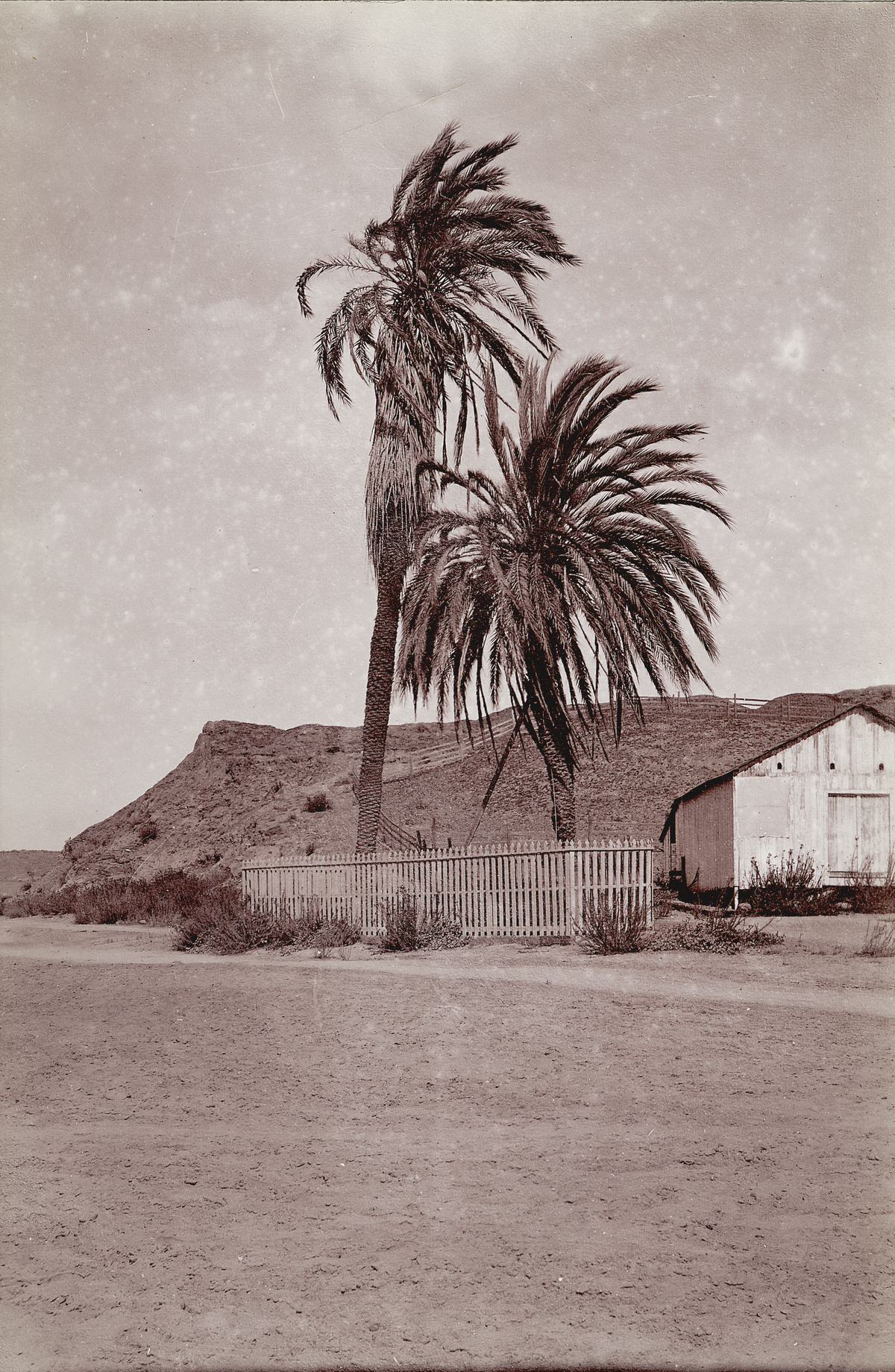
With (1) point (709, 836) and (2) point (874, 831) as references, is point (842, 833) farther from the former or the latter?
(1) point (709, 836)

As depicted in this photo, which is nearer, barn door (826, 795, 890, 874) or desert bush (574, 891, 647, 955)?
desert bush (574, 891, 647, 955)

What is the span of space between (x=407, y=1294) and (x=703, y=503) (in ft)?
46.7

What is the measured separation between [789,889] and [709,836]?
5.06 metres

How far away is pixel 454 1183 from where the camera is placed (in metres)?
5.73

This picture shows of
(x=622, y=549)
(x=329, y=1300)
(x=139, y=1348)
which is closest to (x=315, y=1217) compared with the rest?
(x=329, y=1300)

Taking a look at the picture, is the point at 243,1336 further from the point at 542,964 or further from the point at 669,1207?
the point at 542,964

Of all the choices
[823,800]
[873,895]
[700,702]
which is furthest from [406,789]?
[873,895]

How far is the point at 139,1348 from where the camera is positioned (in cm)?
456

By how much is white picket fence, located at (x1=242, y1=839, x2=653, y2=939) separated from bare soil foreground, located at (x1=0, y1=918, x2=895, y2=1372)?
21.1 ft

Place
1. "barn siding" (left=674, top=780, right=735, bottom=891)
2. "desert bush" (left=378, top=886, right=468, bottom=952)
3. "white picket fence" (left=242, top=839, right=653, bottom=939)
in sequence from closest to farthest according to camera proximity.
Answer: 1. "desert bush" (left=378, top=886, right=468, bottom=952)
2. "white picket fence" (left=242, top=839, right=653, bottom=939)
3. "barn siding" (left=674, top=780, right=735, bottom=891)

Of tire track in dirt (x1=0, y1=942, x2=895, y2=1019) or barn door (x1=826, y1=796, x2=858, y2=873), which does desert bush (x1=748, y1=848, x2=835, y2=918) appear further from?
tire track in dirt (x1=0, y1=942, x2=895, y2=1019)

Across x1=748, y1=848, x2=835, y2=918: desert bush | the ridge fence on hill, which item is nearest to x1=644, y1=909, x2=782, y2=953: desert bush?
x1=748, y1=848, x2=835, y2=918: desert bush

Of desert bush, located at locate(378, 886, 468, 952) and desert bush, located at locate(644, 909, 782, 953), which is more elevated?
desert bush, located at locate(644, 909, 782, 953)

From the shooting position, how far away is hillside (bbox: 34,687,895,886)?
44750 millimetres
